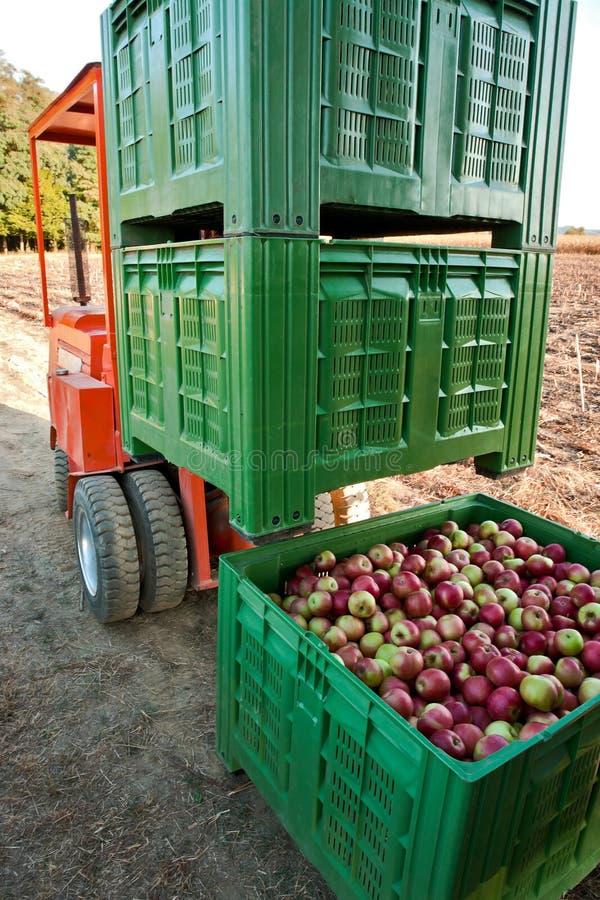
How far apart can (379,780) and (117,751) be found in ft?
6.05

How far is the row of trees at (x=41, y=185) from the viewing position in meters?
A: 32.8

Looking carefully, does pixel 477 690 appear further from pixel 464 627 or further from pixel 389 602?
pixel 389 602

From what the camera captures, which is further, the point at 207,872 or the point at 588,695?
the point at 207,872

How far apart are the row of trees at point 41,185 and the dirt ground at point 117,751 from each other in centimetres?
2920

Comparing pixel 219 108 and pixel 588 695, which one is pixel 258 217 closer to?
pixel 219 108

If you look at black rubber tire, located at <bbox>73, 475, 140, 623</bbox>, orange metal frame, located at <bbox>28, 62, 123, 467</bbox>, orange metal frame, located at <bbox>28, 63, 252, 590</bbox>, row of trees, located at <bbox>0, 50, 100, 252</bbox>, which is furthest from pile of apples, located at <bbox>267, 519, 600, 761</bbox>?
row of trees, located at <bbox>0, 50, 100, 252</bbox>

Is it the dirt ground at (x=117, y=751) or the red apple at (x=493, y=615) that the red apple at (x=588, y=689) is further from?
the dirt ground at (x=117, y=751)

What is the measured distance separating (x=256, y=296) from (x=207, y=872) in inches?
89.5

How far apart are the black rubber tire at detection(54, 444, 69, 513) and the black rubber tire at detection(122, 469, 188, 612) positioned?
2.14 metres

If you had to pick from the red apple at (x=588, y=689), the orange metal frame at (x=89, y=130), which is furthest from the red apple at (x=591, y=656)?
the orange metal frame at (x=89, y=130)

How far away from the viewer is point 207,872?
258cm

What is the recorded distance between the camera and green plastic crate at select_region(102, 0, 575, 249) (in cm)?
217

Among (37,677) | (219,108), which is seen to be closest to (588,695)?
(219,108)

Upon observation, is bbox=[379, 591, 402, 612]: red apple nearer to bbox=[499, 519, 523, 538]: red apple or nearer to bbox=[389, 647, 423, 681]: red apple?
bbox=[389, 647, 423, 681]: red apple
